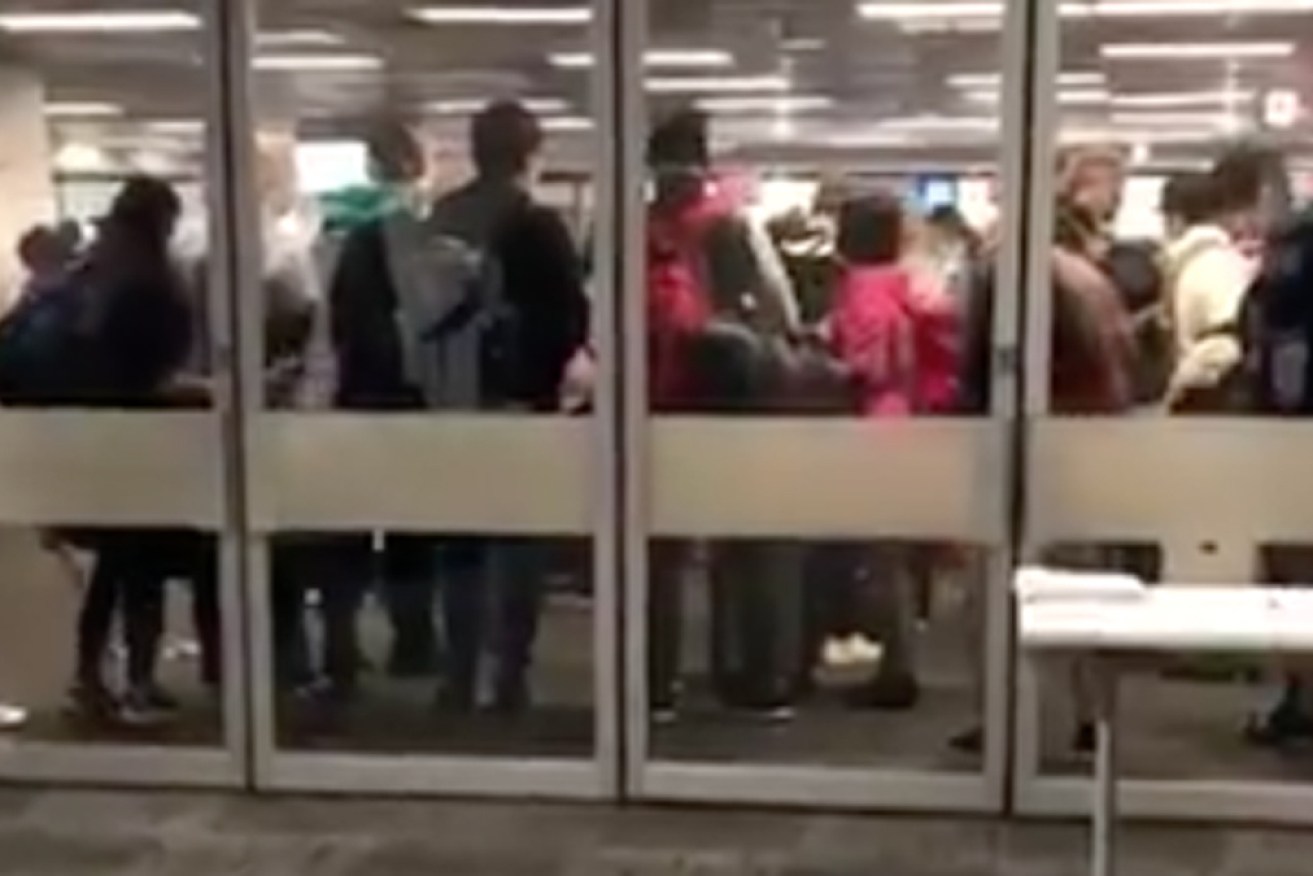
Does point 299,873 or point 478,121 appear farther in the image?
point 478,121

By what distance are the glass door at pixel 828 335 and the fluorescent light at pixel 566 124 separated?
4.8 inches

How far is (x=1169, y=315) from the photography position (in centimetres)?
502

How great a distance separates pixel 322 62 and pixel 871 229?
4.48 feet

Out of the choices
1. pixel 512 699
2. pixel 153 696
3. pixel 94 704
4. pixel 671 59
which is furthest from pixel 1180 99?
pixel 94 704

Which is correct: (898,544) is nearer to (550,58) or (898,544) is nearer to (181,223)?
(550,58)

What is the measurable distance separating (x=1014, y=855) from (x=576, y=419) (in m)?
1.40

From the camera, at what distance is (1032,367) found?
497cm

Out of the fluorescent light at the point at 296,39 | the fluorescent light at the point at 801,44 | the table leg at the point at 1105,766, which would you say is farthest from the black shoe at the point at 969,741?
the fluorescent light at the point at 296,39

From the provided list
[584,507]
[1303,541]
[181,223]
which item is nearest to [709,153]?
[584,507]

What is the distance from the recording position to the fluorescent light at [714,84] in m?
5.06

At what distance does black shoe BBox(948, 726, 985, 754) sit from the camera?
5.14 meters

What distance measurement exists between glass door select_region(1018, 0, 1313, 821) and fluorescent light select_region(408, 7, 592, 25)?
107 cm

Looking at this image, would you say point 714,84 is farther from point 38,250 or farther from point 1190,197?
point 38,250

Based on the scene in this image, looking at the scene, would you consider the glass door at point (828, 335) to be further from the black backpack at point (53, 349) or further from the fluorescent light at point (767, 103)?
the black backpack at point (53, 349)
